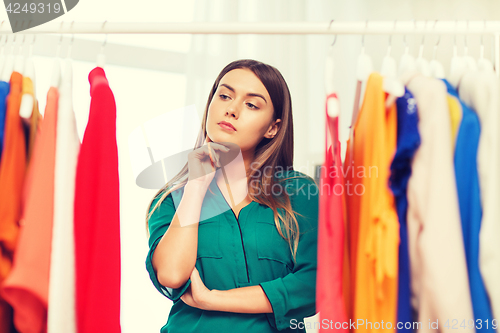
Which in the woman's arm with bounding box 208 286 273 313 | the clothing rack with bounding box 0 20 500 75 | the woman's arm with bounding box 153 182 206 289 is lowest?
the woman's arm with bounding box 208 286 273 313

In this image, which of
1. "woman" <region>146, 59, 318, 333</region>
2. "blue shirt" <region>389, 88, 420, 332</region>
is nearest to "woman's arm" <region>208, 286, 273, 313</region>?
"woman" <region>146, 59, 318, 333</region>

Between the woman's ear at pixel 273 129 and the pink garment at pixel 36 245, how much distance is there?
606mm

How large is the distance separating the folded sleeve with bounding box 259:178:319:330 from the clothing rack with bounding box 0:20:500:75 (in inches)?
19.5

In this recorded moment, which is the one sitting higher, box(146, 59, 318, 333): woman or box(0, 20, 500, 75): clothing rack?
box(0, 20, 500, 75): clothing rack

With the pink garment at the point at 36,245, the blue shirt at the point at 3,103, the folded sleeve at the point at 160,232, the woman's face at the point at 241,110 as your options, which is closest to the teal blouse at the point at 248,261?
the folded sleeve at the point at 160,232

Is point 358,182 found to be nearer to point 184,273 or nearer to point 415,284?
point 415,284

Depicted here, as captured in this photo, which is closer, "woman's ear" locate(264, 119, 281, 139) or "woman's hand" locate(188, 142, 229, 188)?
"woman's hand" locate(188, 142, 229, 188)

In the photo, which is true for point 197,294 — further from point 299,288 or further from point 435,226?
point 435,226

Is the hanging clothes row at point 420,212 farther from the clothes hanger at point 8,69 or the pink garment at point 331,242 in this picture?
the clothes hanger at point 8,69

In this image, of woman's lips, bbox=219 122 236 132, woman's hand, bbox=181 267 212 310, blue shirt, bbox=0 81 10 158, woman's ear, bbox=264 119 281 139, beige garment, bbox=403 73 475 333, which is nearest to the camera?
beige garment, bbox=403 73 475 333

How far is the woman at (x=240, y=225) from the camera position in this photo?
0.92 m

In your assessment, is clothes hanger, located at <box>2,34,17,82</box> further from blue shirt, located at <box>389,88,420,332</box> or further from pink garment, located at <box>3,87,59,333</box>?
blue shirt, located at <box>389,88,420,332</box>

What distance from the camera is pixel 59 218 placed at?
2.27 feet

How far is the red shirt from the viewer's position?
0.68 m
